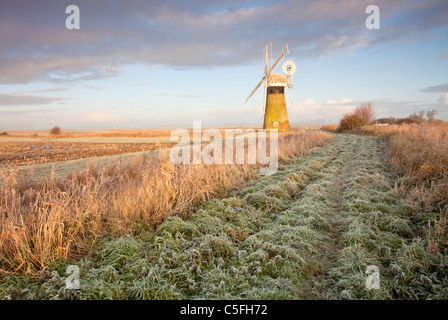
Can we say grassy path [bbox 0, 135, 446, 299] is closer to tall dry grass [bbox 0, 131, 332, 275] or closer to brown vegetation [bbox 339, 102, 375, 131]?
tall dry grass [bbox 0, 131, 332, 275]

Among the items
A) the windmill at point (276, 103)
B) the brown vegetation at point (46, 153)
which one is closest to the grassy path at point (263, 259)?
the brown vegetation at point (46, 153)

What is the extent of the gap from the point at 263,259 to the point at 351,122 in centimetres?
3792

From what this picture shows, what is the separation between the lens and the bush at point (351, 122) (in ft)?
116

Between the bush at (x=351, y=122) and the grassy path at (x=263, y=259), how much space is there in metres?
33.8

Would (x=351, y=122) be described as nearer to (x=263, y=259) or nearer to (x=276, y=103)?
(x=276, y=103)

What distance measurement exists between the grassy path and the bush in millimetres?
33829

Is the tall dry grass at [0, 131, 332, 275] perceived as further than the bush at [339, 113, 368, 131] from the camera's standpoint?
No

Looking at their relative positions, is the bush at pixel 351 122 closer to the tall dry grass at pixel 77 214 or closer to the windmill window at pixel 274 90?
the windmill window at pixel 274 90

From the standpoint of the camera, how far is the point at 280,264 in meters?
3.61

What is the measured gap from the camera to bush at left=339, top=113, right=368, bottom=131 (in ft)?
116

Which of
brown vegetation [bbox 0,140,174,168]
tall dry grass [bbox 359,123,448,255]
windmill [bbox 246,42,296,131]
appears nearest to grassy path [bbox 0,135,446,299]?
tall dry grass [bbox 359,123,448,255]
